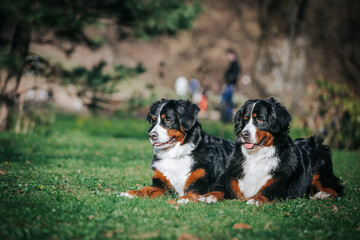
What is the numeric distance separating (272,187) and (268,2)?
680 inches

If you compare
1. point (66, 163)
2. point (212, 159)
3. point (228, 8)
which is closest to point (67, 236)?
point (212, 159)

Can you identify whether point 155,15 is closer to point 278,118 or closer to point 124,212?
point 278,118

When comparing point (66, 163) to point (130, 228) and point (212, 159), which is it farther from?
point (130, 228)

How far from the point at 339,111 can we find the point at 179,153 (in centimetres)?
848

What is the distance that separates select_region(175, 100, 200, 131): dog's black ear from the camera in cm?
562

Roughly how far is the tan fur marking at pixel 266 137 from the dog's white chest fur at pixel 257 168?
2.9 inches

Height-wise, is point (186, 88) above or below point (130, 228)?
above

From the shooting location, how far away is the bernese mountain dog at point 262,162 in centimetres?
523

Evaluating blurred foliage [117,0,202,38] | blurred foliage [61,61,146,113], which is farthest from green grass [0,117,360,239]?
blurred foliage [117,0,202,38]

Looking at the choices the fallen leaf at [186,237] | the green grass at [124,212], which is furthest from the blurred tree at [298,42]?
the fallen leaf at [186,237]

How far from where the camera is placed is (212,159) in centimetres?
580

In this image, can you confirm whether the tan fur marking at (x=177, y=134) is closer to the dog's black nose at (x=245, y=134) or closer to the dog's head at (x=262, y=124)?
the dog's head at (x=262, y=124)

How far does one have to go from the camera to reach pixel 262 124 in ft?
17.3

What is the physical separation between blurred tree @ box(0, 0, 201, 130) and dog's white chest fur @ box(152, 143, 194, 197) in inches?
229
